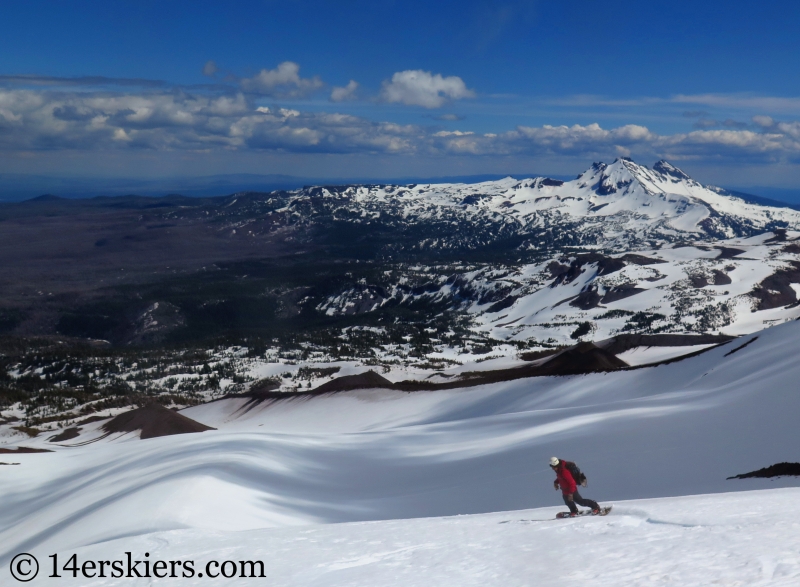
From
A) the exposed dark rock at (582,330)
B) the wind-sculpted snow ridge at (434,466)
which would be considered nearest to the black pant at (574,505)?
the wind-sculpted snow ridge at (434,466)

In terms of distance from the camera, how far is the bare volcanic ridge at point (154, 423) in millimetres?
67500

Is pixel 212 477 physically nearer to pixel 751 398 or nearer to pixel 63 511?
pixel 63 511

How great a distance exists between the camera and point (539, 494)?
2686 cm

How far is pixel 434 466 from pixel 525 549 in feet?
73.8

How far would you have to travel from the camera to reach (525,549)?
565 inches

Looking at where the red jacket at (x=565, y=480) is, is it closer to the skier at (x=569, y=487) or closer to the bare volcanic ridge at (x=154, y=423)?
the skier at (x=569, y=487)

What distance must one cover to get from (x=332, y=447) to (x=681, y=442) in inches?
927

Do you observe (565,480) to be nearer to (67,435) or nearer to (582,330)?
(67,435)

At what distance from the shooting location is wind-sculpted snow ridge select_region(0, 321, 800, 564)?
82.7ft

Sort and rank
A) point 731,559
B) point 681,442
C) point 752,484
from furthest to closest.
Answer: point 681,442
point 752,484
point 731,559

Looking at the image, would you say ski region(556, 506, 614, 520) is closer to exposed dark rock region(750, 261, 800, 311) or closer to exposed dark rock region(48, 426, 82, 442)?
exposed dark rock region(48, 426, 82, 442)

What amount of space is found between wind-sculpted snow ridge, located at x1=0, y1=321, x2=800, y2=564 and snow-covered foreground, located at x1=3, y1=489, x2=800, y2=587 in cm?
35

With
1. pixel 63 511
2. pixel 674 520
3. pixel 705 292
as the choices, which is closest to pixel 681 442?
pixel 674 520

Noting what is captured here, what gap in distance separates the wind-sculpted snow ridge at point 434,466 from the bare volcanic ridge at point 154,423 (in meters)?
13.4
